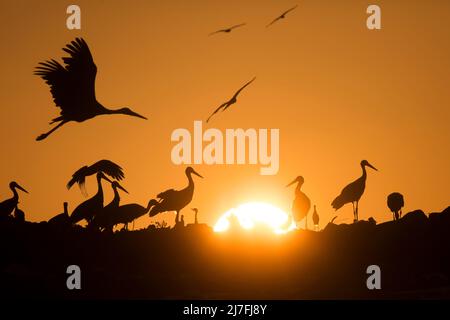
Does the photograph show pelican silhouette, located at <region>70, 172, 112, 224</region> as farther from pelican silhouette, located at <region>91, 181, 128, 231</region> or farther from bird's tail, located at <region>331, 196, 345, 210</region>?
bird's tail, located at <region>331, 196, 345, 210</region>

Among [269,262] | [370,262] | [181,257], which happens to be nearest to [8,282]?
[181,257]

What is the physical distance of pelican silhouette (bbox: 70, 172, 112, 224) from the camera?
3800 centimetres

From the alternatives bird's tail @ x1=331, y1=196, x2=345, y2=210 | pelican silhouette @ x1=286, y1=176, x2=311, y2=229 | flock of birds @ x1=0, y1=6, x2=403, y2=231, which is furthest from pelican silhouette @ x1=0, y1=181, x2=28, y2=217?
bird's tail @ x1=331, y1=196, x2=345, y2=210

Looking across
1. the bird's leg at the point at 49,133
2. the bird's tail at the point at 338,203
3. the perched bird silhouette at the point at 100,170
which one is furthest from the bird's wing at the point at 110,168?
the bird's tail at the point at 338,203

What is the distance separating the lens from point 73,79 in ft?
112

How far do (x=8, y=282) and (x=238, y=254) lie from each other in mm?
6918

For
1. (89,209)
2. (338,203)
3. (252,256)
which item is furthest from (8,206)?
(338,203)

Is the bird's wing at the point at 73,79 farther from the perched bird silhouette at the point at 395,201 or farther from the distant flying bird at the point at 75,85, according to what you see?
the perched bird silhouette at the point at 395,201

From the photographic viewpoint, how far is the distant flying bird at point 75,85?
110 feet

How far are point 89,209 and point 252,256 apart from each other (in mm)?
5653

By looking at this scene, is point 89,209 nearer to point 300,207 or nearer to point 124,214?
point 124,214

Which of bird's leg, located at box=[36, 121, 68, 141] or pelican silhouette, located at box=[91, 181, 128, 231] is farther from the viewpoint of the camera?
pelican silhouette, located at box=[91, 181, 128, 231]
